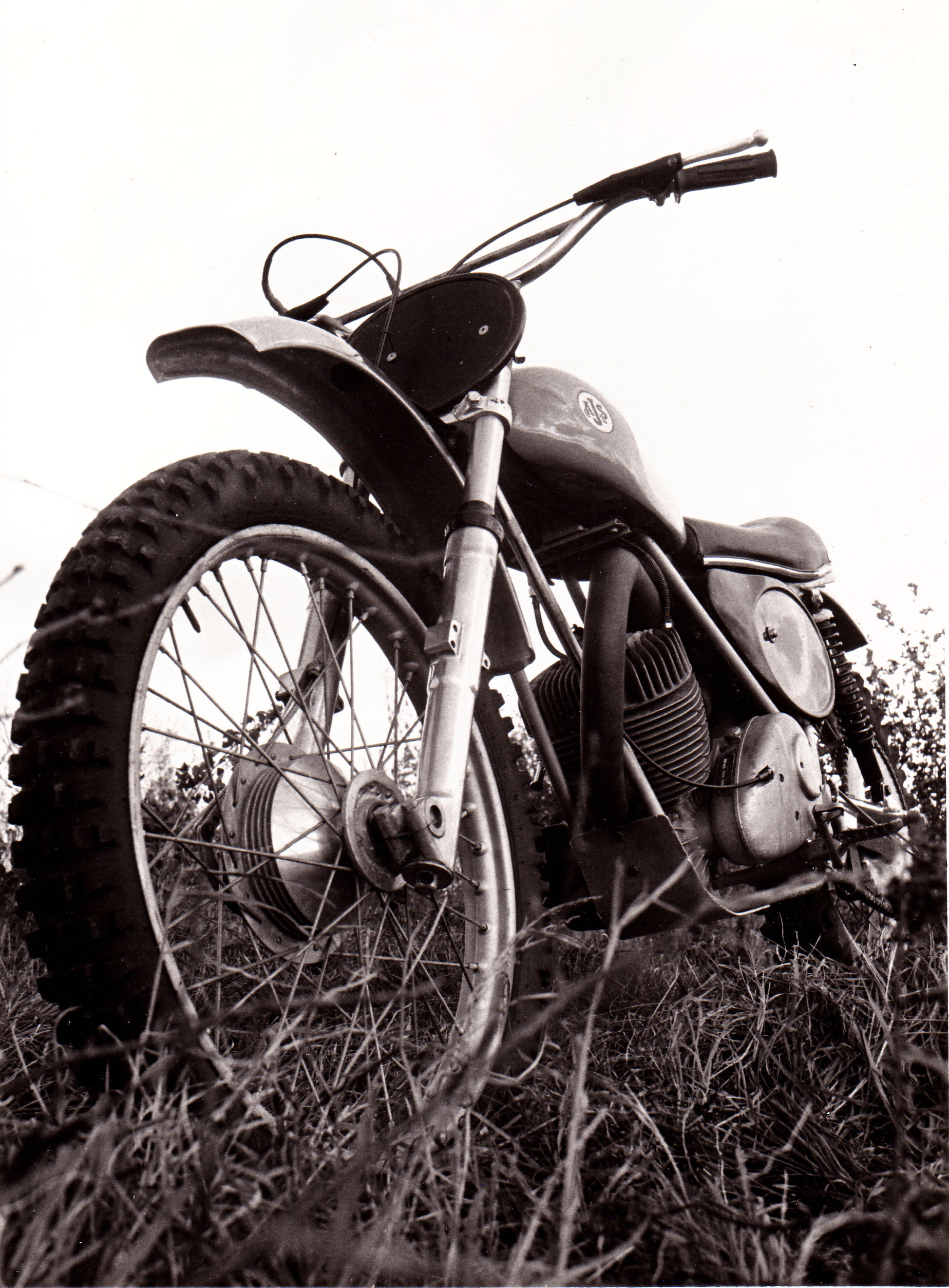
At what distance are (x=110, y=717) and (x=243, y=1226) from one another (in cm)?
48

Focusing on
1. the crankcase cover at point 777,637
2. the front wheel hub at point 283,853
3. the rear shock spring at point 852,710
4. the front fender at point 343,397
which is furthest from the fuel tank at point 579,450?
the rear shock spring at point 852,710

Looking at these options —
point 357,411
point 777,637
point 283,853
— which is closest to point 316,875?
point 283,853

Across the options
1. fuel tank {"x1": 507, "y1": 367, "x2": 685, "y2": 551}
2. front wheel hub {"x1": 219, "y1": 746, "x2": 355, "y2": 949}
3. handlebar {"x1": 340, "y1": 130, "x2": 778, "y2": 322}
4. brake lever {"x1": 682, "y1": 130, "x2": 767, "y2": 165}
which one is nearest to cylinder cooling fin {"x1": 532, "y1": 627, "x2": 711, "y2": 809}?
fuel tank {"x1": 507, "y1": 367, "x2": 685, "y2": 551}

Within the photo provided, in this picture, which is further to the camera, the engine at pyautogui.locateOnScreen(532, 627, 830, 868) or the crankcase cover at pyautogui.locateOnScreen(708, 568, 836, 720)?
the crankcase cover at pyautogui.locateOnScreen(708, 568, 836, 720)

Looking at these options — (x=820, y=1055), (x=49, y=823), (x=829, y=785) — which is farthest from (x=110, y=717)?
(x=829, y=785)

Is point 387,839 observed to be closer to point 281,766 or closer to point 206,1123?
point 281,766

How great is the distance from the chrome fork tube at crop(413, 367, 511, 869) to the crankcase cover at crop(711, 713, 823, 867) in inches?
29.3

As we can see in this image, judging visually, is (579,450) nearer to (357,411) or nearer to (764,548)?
(357,411)

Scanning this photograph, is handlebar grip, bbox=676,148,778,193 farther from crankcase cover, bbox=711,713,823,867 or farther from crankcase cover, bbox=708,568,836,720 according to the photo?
crankcase cover, bbox=711,713,823,867

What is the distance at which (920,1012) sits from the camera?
1.62 metres

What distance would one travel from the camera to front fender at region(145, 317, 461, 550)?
1.23 metres

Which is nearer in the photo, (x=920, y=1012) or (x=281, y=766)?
(x=281, y=766)

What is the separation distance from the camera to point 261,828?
1.23 m

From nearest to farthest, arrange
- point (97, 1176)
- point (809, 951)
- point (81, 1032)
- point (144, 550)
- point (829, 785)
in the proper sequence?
point (97, 1176) < point (81, 1032) < point (144, 550) < point (809, 951) < point (829, 785)
